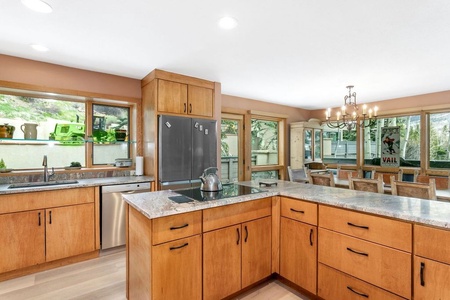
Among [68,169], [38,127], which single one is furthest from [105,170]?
[38,127]

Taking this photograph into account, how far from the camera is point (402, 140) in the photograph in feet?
15.9

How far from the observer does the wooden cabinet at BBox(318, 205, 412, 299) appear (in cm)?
146

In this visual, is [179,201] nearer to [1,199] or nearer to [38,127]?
[1,199]

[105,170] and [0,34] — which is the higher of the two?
[0,34]

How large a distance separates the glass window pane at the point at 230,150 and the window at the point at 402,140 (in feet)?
10.4

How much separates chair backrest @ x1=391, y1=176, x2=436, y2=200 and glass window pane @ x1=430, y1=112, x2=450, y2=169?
2.68m

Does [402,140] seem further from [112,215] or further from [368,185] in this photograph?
[112,215]

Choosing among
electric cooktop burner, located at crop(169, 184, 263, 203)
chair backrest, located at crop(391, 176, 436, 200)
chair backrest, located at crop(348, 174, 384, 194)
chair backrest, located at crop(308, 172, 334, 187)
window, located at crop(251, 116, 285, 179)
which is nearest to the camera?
electric cooktop burner, located at crop(169, 184, 263, 203)

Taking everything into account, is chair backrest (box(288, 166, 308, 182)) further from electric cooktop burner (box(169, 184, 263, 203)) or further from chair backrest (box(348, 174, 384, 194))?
electric cooktop burner (box(169, 184, 263, 203))

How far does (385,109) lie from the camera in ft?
16.1

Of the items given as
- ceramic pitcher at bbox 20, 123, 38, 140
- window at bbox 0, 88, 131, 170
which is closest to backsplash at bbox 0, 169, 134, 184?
window at bbox 0, 88, 131, 170

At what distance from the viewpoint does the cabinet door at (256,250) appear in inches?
78.5

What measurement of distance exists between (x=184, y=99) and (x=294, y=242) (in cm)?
252

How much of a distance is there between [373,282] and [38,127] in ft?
13.6
